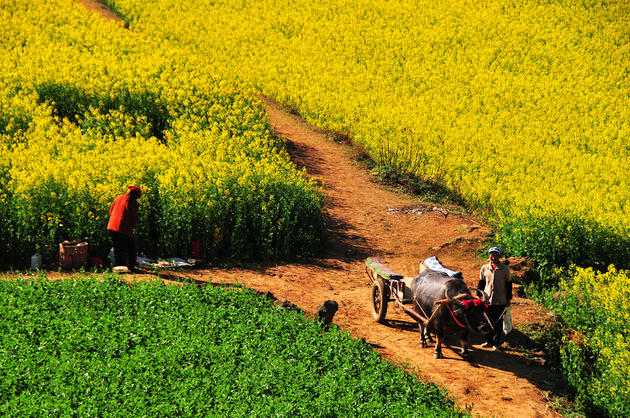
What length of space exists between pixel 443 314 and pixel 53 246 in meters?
7.99

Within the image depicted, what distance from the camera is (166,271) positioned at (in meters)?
12.6

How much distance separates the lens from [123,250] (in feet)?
39.9

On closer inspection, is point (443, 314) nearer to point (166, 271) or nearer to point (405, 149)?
point (166, 271)

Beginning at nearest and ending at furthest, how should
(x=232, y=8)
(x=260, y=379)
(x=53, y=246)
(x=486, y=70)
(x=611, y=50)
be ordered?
1. (x=260, y=379)
2. (x=53, y=246)
3. (x=486, y=70)
4. (x=611, y=50)
5. (x=232, y=8)

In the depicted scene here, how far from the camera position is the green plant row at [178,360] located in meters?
7.58

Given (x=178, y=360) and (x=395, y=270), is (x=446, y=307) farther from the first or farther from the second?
(x=395, y=270)

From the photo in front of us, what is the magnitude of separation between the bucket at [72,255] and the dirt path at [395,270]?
219cm

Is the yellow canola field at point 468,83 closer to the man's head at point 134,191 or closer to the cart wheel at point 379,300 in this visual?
the cart wheel at point 379,300

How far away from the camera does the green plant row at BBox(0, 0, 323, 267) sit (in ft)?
42.0

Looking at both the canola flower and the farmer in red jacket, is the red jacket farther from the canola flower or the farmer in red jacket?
the canola flower

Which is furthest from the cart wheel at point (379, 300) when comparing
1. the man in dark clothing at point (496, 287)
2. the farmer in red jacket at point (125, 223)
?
the farmer in red jacket at point (125, 223)

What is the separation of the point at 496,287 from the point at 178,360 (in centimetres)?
537

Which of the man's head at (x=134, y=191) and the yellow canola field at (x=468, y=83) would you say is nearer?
the man's head at (x=134, y=191)

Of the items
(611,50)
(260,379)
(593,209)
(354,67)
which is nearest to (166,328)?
(260,379)
